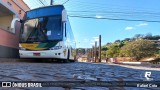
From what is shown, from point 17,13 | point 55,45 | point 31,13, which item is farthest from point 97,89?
point 17,13

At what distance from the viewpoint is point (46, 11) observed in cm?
1348

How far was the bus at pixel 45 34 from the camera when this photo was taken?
503 inches

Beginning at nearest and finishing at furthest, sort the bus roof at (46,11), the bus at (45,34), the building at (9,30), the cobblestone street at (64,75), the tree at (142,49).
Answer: the cobblestone street at (64,75) → the bus at (45,34) → the bus roof at (46,11) → the building at (9,30) → the tree at (142,49)

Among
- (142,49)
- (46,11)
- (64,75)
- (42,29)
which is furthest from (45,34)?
(142,49)

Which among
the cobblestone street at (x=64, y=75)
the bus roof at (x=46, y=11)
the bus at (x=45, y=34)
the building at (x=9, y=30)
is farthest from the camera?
the building at (x=9, y=30)

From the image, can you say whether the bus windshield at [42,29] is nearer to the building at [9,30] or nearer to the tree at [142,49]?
the building at [9,30]

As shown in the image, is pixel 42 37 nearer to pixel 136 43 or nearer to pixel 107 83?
pixel 107 83

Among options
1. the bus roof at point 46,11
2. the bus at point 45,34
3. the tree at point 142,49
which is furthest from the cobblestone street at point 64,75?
the tree at point 142,49

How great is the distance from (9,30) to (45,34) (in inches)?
153

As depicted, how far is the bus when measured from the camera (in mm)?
12773

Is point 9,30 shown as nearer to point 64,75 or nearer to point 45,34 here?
point 45,34

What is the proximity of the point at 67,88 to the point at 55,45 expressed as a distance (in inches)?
396

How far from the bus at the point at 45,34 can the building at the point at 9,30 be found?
4.59ft

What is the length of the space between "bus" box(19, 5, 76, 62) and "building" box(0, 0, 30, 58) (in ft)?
4.59
